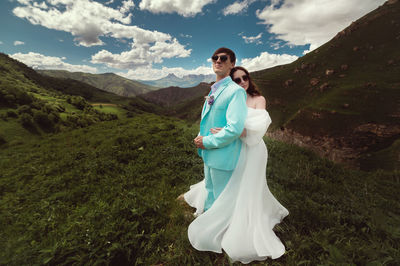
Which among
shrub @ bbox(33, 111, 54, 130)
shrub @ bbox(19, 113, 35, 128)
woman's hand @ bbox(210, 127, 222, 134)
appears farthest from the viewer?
shrub @ bbox(33, 111, 54, 130)

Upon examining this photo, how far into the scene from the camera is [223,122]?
2639mm

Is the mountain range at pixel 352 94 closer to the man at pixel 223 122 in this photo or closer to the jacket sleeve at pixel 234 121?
the man at pixel 223 122

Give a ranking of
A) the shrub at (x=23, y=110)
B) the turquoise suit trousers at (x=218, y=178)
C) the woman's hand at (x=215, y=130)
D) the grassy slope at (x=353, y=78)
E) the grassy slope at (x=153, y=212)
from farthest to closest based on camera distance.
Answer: the grassy slope at (x=353, y=78), the shrub at (x=23, y=110), the turquoise suit trousers at (x=218, y=178), the grassy slope at (x=153, y=212), the woman's hand at (x=215, y=130)

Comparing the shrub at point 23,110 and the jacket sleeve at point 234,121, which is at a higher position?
the shrub at point 23,110

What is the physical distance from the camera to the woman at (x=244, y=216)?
2.58 meters

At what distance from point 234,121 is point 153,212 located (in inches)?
117

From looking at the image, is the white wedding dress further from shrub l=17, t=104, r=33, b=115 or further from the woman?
shrub l=17, t=104, r=33, b=115

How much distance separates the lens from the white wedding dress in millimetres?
2586

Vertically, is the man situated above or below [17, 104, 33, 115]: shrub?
below

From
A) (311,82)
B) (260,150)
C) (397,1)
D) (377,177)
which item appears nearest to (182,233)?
(260,150)

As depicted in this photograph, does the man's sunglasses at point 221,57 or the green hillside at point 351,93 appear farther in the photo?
the green hillside at point 351,93

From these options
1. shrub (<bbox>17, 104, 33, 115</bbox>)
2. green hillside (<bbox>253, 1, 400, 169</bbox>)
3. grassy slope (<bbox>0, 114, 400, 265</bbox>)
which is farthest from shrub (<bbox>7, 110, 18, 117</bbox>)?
green hillside (<bbox>253, 1, 400, 169</bbox>)

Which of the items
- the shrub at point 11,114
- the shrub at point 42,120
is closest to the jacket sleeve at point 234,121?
the shrub at point 42,120

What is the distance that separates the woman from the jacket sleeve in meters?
0.26
